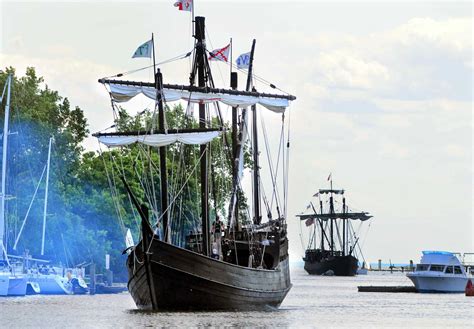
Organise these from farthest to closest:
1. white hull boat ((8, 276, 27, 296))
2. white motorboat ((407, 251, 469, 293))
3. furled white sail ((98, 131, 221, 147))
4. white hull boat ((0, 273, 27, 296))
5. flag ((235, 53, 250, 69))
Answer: white motorboat ((407, 251, 469, 293)) → white hull boat ((8, 276, 27, 296)) → white hull boat ((0, 273, 27, 296)) → flag ((235, 53, 250, 69)) → furled white sail ((98, 131, 221, 147))

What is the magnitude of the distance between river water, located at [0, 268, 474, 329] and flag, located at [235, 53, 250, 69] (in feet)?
48.5

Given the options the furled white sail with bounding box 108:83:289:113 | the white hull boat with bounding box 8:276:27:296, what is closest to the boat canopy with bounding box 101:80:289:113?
the furled white sail with bounding box 108:83:289:113

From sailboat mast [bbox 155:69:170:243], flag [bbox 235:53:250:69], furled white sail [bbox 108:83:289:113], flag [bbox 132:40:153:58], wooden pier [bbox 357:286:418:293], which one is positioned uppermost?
flag [bbox 235:53:250:69]

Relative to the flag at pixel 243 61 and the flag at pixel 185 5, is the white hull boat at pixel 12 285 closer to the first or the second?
the flag at pixel 243 61

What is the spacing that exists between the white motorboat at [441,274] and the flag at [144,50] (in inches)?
1846

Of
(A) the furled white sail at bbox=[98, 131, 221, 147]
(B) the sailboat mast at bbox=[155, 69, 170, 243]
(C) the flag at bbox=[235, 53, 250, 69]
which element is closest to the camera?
(B) the sailboat mast at bbox=[155, 69, 170, 243]

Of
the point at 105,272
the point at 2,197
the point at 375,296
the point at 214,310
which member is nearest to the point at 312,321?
the point at 214,310

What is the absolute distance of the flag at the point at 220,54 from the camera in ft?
284

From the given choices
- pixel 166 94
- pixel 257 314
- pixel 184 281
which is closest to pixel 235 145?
pixel 166 94

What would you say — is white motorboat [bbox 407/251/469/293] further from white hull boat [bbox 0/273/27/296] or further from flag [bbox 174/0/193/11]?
flag [bbox 174/0/193/11]

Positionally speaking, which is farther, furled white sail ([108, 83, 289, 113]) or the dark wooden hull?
furled white sail ([108, 83, 289, 113])

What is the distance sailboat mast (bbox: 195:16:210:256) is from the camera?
7675 centimetres

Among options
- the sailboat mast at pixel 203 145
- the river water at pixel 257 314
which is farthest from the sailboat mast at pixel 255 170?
the sailboat mast at pixel 203 145

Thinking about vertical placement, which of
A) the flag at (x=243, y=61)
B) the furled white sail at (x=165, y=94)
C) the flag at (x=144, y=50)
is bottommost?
the furled white sail at (x=165, y=94)
